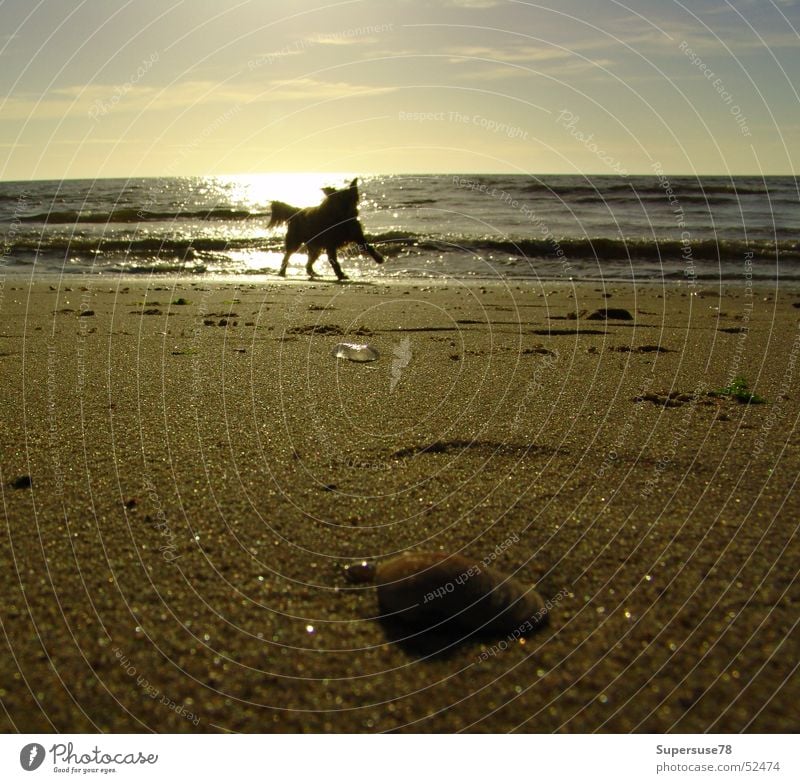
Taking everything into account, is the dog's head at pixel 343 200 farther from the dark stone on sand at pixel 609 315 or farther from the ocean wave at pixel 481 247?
the ocean wave at pixel 481 247

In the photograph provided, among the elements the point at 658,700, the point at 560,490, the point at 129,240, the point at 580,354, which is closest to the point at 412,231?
the point at 129,240

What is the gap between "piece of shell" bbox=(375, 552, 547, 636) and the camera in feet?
6.49

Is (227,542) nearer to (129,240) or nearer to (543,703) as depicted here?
(543,703)

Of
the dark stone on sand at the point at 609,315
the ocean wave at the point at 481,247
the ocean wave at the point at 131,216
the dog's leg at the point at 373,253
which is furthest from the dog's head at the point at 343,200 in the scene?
the ocean wave at the point at 131,216

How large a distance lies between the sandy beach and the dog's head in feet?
23.7

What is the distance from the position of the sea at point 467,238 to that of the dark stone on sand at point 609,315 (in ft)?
4.65

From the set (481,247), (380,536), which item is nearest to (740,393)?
(380,536)

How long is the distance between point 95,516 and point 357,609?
42.8 inches

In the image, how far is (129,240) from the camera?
19.6 metres

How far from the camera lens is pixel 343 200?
12336mm

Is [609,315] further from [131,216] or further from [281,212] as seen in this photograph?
[131,216]

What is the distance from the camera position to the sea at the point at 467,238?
15.3 metres

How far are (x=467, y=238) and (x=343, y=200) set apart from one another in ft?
24.7

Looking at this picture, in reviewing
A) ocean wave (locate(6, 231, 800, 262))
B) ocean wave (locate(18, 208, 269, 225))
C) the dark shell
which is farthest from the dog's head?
ocean wave (locate(18, 208, 269, 225))
